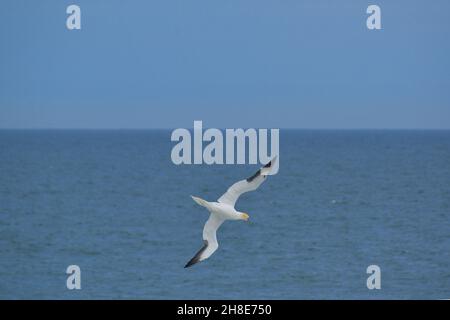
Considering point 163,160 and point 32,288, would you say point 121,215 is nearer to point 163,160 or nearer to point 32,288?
point 32,288

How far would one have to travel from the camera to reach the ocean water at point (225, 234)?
47688 mm

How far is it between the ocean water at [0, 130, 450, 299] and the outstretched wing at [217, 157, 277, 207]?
875 inches

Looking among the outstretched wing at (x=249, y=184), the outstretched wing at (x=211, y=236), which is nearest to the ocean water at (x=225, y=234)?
the outstretched wing at (x=211, y=236)

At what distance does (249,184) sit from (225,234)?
41.4 metres

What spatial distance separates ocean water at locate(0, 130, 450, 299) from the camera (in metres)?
47.7

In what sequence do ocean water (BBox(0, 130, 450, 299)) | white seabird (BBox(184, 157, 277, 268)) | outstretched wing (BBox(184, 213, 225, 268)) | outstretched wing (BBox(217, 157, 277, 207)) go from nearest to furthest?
outstretched wing (BBox(217, 157, 277, 207))
white seabird (BBox(184, 157, 277, 268))
outstretched wing (BBox(184, 213, 225, 268))
ocean water (BBox(0, 130, 450, 299))

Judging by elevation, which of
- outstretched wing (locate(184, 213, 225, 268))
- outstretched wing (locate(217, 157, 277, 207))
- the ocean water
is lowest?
outstretched wing (locate(184, 213, 225, 268))

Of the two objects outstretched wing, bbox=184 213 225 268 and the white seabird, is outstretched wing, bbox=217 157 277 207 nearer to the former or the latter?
the white seabird

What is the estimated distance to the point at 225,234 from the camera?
6275 centimetres

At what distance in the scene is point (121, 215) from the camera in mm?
72500

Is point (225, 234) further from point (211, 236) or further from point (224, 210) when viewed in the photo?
point (224, 210)

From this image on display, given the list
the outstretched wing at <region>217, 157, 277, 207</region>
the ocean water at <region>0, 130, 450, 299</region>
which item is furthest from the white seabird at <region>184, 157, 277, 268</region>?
the ocean water at <region>0, 130, 450, 299</region>
